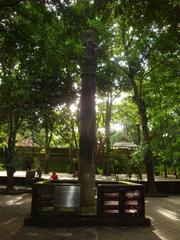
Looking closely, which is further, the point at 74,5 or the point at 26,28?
the point at 26,28

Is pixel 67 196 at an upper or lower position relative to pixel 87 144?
lower

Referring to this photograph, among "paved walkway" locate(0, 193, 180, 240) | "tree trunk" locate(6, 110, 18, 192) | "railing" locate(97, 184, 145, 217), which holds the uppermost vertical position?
"tree trunk" locate(6, 110, 18, 192)

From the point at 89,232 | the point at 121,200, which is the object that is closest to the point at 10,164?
the point at 121,200

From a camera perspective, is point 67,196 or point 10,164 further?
point 10,164

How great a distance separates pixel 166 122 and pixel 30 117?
14.0 m

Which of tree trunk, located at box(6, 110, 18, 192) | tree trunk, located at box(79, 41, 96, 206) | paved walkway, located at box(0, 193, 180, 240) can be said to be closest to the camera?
paved walkway, located at box(0, 193, 180, 240)

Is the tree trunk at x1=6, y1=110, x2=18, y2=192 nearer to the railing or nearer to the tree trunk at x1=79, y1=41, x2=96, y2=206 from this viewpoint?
the tree trunk at x1=79, y1=41, x2=96, y2=206

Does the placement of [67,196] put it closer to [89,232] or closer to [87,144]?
[89,232]

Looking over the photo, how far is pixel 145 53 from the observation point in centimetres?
2097

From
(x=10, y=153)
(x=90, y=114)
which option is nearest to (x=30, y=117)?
(x=10, y=153)

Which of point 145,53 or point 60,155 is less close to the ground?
point 145,53

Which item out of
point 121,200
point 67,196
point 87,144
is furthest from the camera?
point 87,144

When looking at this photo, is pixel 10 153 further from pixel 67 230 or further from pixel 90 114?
pixel 67 230

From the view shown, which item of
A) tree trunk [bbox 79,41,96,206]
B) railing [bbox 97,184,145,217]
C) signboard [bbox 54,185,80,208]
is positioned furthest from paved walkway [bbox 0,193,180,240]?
tree trunk [bbox 79,41,96,206]
